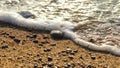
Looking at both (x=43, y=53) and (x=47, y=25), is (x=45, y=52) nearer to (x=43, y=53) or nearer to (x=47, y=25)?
(x=43, y=53)

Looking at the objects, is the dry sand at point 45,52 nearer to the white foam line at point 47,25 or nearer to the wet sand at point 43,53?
the wet sand at point 43,53

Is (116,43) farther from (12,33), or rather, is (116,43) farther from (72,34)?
(12,33)

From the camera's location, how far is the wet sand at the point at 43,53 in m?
4.27

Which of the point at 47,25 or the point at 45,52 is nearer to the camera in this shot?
the point at 45,52

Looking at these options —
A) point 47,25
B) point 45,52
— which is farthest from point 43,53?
point 47,25

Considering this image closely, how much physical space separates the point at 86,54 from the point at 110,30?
0.93m

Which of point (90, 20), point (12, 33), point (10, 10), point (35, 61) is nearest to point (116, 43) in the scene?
point (90, 20)

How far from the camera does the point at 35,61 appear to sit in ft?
14.2

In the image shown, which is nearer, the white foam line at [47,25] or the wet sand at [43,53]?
the wet sand at [43,53]

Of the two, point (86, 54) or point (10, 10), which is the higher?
point (10, 10)

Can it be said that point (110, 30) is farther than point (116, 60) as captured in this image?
Yes

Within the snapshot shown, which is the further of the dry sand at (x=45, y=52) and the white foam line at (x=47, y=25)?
the white foam line at (x=47, y=25)

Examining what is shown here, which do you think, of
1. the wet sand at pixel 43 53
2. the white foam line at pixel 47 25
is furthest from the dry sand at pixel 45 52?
the white foam line at pixel 47 25

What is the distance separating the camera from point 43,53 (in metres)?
4.57
